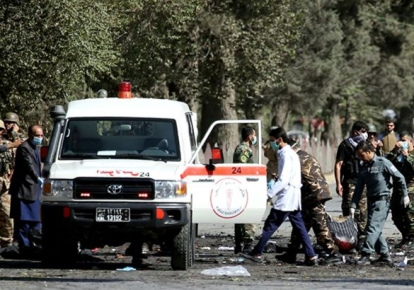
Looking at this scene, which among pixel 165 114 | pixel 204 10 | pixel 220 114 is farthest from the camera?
Answer: pixel 220 114

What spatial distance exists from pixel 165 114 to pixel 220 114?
2399 cm

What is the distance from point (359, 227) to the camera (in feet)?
61.0

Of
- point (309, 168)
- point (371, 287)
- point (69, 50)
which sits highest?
point (69, 50)

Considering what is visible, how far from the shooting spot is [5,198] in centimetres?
1886

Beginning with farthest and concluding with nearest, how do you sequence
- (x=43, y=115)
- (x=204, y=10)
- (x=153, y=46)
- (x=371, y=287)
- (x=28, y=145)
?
1. (x=204, y=10)
2. (x=153, y=46)
3. (x=43, y=115)
4. (x=28, y=145)
5. (x=371, y=287)

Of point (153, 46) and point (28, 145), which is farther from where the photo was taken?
point (153, 46)

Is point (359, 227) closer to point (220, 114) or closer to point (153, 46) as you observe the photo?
point (153, 46)

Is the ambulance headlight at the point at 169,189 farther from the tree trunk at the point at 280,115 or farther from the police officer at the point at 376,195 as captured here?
the tree trunk at the point at 280,115

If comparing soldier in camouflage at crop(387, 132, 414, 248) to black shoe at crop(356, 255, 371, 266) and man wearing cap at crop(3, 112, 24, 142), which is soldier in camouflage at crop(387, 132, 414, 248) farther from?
man wearing cap at crop(3, 112, 24, 142)

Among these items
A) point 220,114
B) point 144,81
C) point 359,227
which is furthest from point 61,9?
point 220,114

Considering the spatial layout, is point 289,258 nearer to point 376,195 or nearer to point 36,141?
point 376,195

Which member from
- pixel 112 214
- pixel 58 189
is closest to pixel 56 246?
pixel 58 189

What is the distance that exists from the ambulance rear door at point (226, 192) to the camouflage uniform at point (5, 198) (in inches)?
156

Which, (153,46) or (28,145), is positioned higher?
(153,46)
